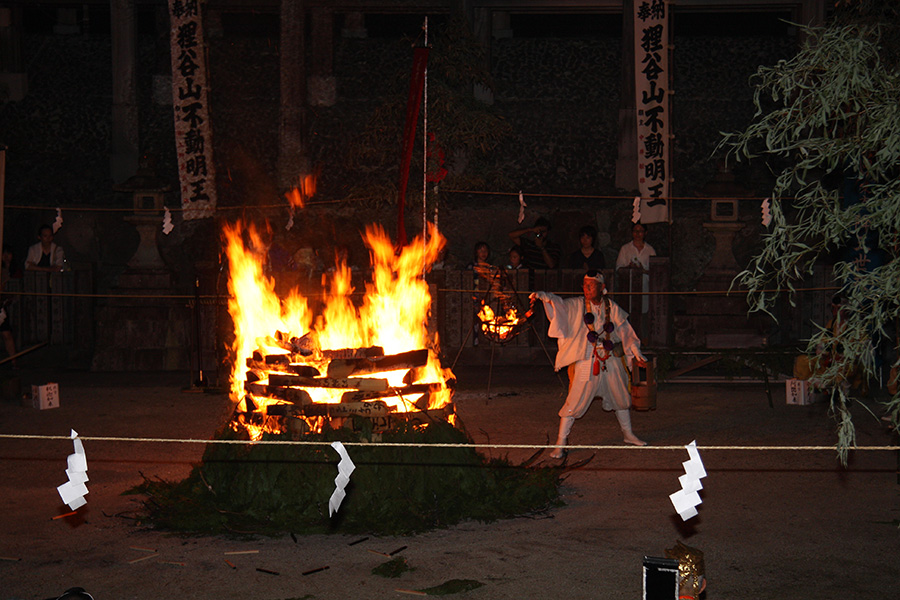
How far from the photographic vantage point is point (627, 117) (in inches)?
658

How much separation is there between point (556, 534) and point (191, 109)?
1079cm

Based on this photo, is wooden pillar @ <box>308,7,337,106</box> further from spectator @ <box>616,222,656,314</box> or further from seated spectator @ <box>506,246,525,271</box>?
spectator @ <box>616,222,656,314</box>

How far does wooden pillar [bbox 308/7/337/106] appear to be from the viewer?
677 inches

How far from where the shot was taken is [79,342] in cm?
1345

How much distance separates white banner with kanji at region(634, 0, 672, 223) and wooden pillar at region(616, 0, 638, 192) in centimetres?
201

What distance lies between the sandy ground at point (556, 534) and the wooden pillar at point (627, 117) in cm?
834

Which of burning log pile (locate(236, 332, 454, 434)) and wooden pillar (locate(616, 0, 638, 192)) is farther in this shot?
wooden pillar (locate(616, 0, 638, 192))

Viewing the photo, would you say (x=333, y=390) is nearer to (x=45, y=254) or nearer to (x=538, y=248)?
(x=538, y=248)

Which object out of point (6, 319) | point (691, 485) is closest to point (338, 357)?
point (691, 485)

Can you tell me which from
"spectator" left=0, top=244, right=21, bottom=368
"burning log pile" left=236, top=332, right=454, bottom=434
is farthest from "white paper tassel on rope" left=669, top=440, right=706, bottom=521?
"spectator" left=0, top=244, right=21, bottom=368

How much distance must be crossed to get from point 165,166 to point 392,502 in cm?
1342

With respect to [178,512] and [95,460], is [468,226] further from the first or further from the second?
[178,512]

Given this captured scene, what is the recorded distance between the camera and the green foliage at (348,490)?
20.4 ft

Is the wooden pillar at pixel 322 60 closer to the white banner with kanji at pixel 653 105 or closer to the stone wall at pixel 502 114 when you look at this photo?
the stone wall at pixel 502 114
